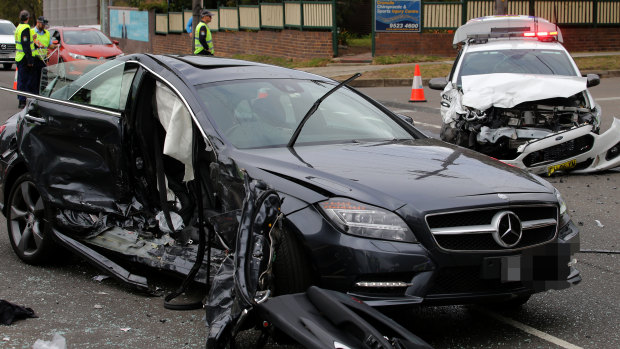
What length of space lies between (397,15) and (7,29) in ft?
52.6

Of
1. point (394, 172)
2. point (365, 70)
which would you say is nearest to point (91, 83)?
point (394, 172)

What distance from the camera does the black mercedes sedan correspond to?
14.2ft

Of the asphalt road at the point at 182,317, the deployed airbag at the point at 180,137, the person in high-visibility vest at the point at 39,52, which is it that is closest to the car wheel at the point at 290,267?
the asphalt road at the point at 182,317

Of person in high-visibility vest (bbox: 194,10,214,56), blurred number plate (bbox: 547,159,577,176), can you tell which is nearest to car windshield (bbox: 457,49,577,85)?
blurred number plate (bbox: 547,159,577,176)

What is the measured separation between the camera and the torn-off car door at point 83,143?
230 inches

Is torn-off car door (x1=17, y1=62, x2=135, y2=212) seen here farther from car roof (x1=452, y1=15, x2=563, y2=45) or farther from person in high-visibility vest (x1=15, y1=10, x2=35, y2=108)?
person in high-visibility vest (x1=15, y1=10, x2=35, y2=108)

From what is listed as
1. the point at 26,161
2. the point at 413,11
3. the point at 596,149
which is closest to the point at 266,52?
the point at 413,11

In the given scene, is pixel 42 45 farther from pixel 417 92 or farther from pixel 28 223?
pixel 28 223

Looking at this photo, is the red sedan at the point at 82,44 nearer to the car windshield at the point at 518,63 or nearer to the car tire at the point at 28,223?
the car windshield at the point at 518,63

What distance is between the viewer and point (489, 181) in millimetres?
4715

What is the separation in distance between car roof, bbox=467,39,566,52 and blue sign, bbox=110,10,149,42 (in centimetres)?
3323

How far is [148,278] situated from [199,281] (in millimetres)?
1051

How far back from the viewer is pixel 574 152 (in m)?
9.99

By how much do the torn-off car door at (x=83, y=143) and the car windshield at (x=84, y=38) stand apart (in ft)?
61.3
